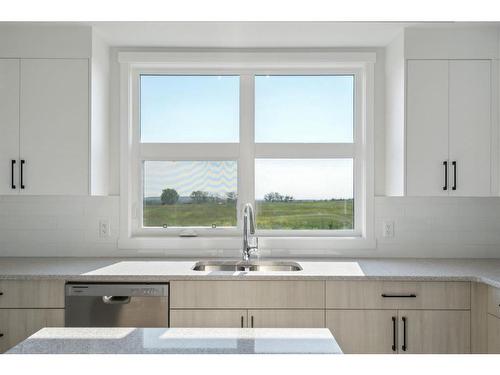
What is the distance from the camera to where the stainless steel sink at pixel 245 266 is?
2.99 meters

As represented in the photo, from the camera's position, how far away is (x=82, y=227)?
125 inches

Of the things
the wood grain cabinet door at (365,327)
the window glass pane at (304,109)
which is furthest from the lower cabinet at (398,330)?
the window glass pane at (304,109)

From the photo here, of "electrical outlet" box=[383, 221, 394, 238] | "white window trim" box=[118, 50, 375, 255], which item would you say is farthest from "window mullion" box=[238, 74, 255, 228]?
"electrical outlet" box=[383, 221, 394, 238]

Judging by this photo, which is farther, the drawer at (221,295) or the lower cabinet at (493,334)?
the drawer at (221,295)

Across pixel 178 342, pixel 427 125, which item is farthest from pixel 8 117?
pixel 427 125

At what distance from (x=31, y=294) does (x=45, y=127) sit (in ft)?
3.36

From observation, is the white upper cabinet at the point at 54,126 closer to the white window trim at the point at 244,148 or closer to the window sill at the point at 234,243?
the white window trim at the point at 244,148

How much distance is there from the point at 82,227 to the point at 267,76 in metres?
1.74

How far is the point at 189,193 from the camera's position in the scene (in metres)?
3.35

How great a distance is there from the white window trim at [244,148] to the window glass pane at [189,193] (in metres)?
0.06

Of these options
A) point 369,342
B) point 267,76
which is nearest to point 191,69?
point 267,76

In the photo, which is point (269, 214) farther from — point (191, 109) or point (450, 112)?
point (450, 112)

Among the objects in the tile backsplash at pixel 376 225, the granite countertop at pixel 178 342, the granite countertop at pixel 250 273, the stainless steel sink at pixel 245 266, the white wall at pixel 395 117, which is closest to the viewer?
the granite countertop at pixel 178 342
